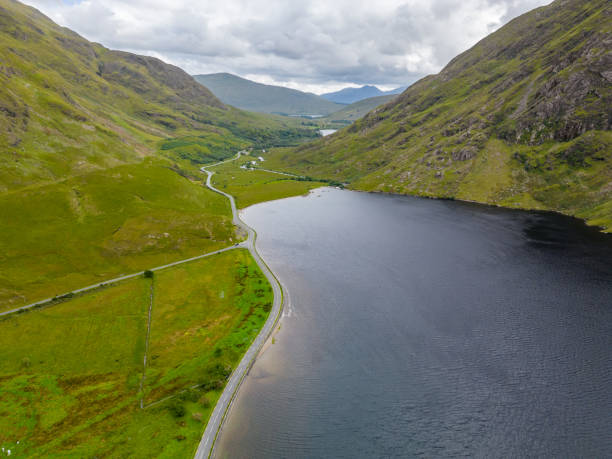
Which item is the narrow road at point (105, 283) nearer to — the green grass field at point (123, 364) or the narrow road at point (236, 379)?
the green grass field at point (123, 364)

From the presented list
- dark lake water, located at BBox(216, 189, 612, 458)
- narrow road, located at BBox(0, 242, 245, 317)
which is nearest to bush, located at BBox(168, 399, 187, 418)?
dark lake water, located at BBox(216, 189, 612, 458)

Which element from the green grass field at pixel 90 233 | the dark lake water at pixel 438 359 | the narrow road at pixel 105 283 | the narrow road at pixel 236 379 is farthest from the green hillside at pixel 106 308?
the dark lake water at pixel 438 359

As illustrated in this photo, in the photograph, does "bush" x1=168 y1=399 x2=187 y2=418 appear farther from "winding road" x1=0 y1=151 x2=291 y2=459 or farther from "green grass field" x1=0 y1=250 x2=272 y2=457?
"winding road" x1=0 y1=151 x2=291 y2=459

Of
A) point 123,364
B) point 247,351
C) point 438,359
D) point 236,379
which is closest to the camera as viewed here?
point 236,379

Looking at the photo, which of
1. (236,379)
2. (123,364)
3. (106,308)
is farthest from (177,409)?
(106,308)

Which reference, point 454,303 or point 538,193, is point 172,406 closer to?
point 454,303

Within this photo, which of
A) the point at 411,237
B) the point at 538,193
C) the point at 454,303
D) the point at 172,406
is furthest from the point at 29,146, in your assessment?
the point at 538,193

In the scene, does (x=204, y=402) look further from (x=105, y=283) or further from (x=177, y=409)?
(x=105, y=283)
